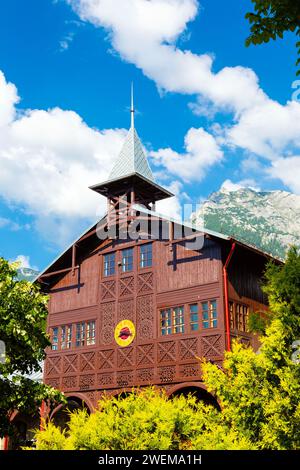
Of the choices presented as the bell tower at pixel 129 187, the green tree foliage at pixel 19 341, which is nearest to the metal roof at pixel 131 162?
the bell tower at pixel 129 187

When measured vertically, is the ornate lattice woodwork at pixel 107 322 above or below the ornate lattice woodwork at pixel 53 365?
above

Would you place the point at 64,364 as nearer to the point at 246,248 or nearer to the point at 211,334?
the point at 211,334

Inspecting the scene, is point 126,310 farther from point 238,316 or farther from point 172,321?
point 238,316

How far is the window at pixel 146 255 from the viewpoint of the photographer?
25.6 metres

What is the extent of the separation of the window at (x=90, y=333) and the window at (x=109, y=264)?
2459 mm

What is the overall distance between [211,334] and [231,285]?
2.23m

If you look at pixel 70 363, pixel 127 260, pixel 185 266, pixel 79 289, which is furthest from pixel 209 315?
pixel 70 363

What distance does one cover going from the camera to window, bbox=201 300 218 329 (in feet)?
75.0

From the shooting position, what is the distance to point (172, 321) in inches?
950

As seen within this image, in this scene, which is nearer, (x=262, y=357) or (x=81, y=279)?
(x=262, y=357)

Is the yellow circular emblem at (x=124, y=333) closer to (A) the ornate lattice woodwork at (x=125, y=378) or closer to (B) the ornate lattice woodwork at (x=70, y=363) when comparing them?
(A) the ornate lattice woodwork at (x=125, y=378)
